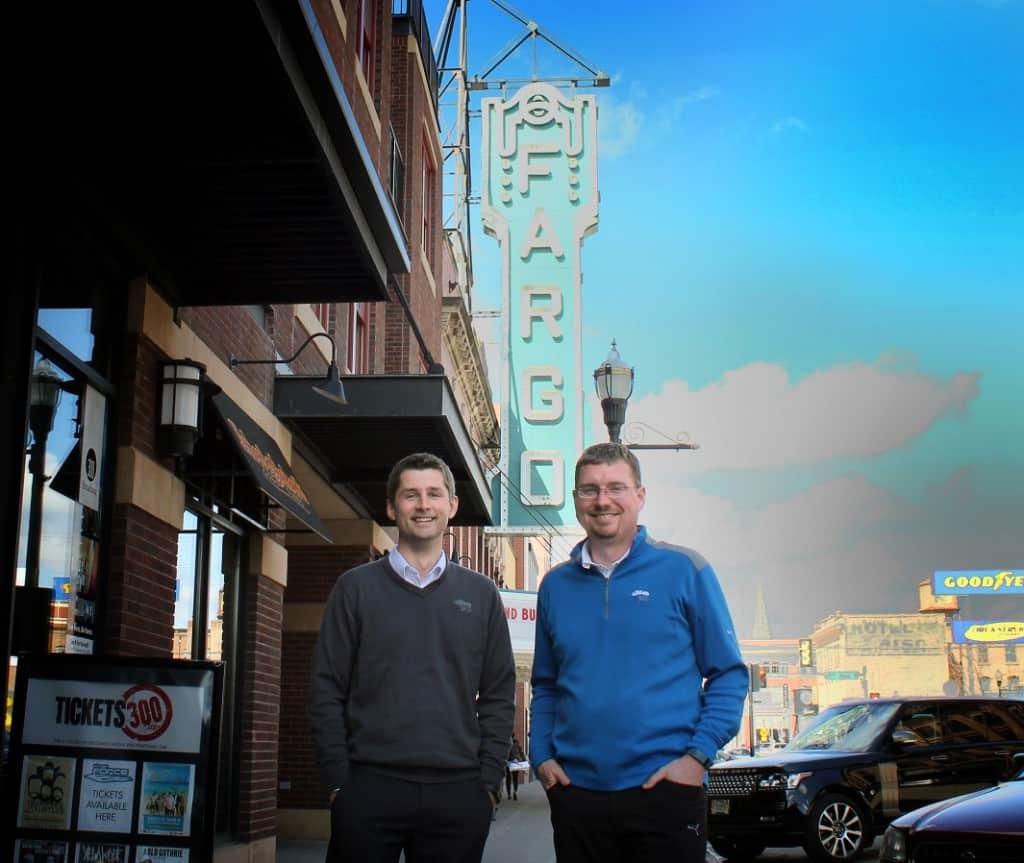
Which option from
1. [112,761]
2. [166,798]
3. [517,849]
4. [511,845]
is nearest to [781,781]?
[517,849]

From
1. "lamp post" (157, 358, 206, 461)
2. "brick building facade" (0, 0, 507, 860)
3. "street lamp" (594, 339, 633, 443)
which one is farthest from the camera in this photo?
"street lamp" (594, 339, 633, 443)

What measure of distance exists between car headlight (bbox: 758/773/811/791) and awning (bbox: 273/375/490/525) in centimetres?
456

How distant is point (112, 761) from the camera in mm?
6316

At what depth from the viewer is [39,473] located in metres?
7.77

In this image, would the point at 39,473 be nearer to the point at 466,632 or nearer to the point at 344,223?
the point at 344,223

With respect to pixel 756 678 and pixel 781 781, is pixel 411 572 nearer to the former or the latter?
pixel 781 781

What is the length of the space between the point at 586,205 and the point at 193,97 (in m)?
27.5

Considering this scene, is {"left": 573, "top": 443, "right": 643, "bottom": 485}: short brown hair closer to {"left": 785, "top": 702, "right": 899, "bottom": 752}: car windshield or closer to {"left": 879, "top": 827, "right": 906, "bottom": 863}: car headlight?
{"left": 879, "top": 827, "right": 906, "bottom": 863}: car headlight

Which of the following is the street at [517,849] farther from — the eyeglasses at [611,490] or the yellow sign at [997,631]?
the yellow sign at [997,631]

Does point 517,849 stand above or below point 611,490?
below

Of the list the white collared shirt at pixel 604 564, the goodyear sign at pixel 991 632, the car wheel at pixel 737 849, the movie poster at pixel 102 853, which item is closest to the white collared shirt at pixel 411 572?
the white collared shirt at pixel 604 564

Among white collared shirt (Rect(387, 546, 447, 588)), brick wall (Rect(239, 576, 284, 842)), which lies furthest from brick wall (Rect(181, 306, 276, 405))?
white collared shirt (Rect(387, 546, 447, 588))

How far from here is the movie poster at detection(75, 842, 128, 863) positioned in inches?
244

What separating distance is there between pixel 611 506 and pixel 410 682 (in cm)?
91
